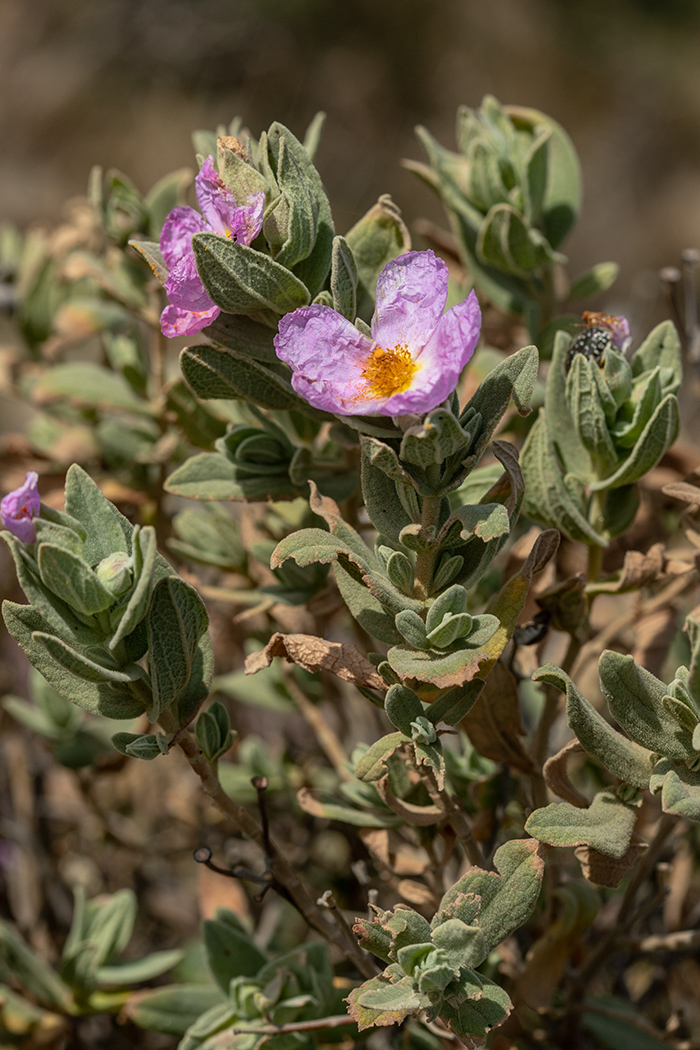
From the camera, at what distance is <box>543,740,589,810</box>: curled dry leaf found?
106 cm

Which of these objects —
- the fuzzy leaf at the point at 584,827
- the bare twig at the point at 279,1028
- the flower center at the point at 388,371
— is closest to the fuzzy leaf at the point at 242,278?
the flower center at the point at 388,371

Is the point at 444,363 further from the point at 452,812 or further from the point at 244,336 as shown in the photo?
the point at 452,812

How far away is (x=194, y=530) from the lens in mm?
1558

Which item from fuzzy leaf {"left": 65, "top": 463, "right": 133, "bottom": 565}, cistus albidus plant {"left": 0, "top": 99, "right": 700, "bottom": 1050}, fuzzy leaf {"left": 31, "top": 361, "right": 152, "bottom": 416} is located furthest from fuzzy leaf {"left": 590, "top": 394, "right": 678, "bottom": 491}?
fuzzy leaf {"left": 31, "top": 361, "right": 152, "bottom": 416}

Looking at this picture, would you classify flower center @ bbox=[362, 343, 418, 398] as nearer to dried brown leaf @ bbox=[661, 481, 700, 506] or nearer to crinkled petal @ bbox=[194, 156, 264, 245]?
crinkled petal @ bbox=[194, 156, 264, 245]

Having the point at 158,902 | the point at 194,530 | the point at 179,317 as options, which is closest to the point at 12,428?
the point at 158,902

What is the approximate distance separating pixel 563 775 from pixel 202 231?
0.71m

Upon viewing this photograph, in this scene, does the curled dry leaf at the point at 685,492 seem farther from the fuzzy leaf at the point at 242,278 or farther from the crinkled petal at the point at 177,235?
the crinkled petal at the point at 177,235

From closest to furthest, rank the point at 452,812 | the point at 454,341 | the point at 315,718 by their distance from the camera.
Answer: the point at 454,341 → the point at 452,812 → the point at 315,718

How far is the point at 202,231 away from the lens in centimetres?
102

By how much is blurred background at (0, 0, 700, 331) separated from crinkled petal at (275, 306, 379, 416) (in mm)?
6786

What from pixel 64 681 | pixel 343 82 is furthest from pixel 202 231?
pixel 343 82

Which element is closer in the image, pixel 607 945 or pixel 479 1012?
pixel 479 1012

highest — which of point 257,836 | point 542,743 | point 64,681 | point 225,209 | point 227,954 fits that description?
point 225,209
